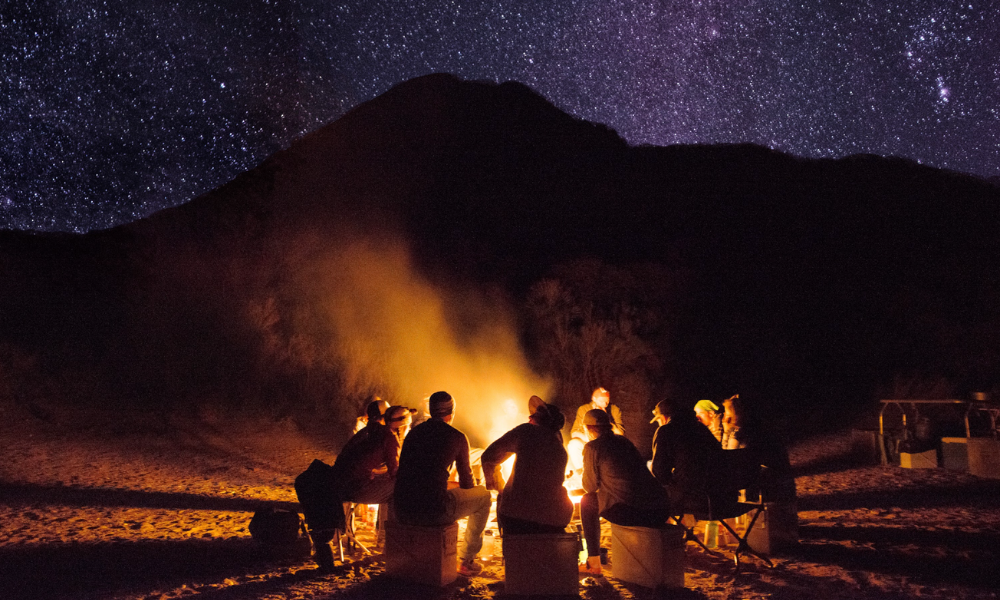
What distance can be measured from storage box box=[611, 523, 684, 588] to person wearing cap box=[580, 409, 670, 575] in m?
0.10

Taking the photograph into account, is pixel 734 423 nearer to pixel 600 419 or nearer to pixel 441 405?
pixel 600 419

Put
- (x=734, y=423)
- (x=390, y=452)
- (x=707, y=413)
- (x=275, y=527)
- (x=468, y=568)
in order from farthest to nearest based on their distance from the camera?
(x=707, y=413), (x=734, y=423), (x=390, y=452), (x=275, y=527), (x=468, y=568)

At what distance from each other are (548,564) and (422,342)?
1106 inches

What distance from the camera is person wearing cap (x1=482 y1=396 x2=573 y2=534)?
4855 mm

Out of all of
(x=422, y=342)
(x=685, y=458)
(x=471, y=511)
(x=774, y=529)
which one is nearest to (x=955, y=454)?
(x=774, y=529)

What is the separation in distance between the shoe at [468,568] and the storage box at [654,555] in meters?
1.38

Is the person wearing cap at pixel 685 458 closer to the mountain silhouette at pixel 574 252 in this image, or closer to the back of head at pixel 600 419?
the back of head at pixel 600 419

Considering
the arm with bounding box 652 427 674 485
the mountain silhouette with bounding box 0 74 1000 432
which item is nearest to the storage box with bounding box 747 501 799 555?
the arm with bounding box 652 427 674 485

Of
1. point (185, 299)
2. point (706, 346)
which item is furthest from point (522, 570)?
point (706, 346)

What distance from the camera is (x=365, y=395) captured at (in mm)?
22250

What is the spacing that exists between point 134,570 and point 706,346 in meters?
30.4

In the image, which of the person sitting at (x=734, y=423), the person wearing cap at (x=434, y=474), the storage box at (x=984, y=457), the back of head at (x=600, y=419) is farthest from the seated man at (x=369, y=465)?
the storage box at (x=984, y=457)

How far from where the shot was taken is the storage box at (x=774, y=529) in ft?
19.4

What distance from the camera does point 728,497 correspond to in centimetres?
541
